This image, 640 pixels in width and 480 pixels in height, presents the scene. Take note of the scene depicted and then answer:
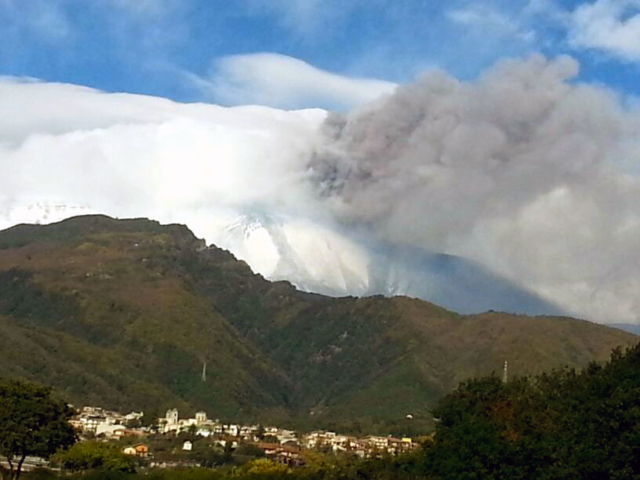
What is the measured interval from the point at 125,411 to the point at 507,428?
154 meters

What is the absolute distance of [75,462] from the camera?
9612 cm

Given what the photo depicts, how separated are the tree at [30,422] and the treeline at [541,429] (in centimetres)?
2467

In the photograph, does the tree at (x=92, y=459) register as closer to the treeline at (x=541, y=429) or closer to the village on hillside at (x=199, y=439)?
the village on hillside at (x=199, y=439)

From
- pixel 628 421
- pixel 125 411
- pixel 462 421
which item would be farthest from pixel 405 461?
pixel 125 411

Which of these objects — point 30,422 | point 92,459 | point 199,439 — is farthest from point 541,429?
point 199,439

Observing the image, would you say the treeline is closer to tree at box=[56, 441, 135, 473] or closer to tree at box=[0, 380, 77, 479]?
tree at box=[0, 380, 77, 479]

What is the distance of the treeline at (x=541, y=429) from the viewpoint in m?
37.8

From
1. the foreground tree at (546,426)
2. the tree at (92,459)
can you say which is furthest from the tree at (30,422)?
the foreground tree at (546,426)

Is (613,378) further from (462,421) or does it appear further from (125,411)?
(125,411)

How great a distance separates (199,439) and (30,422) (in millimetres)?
83311

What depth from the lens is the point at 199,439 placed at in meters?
149

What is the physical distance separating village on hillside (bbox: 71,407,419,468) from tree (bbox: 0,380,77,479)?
50.3 m

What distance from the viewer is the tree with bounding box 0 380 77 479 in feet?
223

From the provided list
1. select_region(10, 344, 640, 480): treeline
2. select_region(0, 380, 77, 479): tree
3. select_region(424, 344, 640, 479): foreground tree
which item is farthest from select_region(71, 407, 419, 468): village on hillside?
select_region(424, 344, 640, 479): foreground tree
